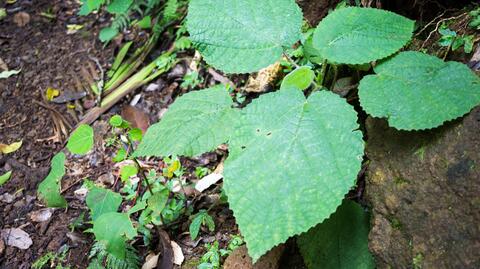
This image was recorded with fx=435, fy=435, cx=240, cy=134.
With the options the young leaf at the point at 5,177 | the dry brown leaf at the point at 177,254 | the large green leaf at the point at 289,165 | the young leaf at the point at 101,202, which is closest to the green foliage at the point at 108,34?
the young leaf at the point at 5,177

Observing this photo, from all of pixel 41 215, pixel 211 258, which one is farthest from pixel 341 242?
pixel 41 215

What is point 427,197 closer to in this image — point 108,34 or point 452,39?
point 452,39

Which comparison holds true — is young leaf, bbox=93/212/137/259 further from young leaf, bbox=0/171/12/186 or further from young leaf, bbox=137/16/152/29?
young leaf, bbox=137/16/152/29

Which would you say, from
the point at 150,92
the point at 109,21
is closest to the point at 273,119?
the point at 150,92

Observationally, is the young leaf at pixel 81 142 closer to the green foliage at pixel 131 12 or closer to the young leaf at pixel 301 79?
the young leaf at pixel 301 79

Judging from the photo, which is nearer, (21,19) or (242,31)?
(242,31)
